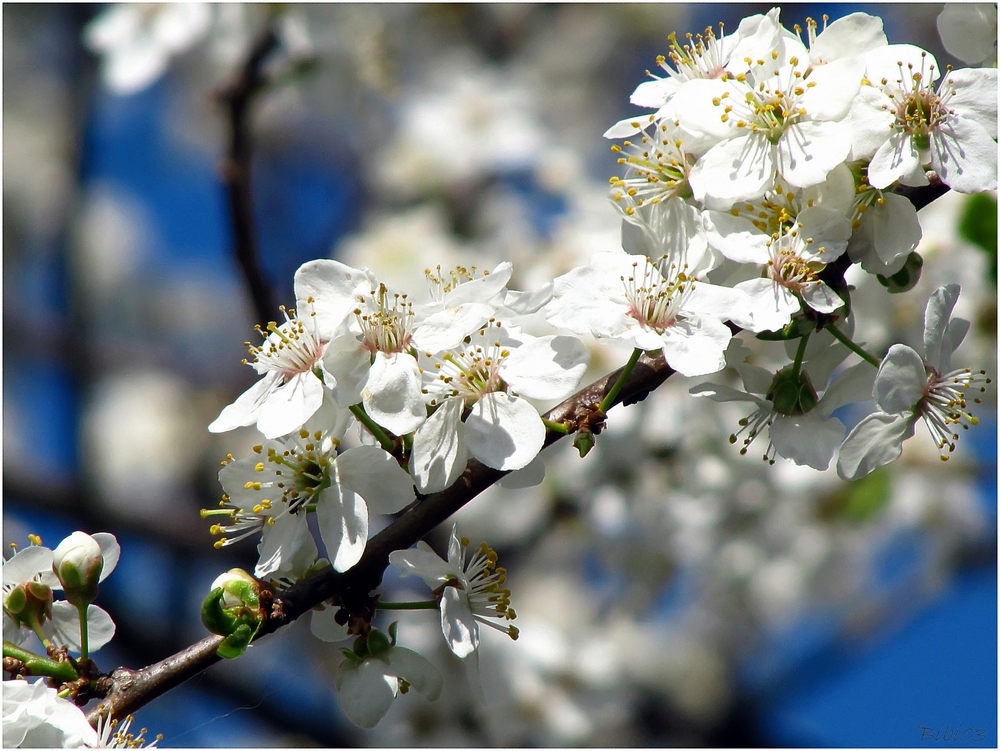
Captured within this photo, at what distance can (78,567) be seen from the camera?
143 centimetres

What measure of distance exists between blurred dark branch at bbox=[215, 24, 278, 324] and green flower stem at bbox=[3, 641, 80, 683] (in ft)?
4.99

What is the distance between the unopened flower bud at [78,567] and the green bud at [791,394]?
107 centimetres

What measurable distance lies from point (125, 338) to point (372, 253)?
3.87m

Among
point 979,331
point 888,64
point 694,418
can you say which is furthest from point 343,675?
point 979,331

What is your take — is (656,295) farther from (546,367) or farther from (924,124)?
(924,124)

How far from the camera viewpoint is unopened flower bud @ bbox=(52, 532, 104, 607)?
1432mm

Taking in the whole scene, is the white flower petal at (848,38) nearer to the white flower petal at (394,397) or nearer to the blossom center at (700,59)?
the blossom center at (700,59)

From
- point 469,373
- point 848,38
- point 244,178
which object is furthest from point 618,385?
point 244,178

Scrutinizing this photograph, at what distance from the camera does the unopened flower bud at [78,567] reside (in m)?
1.43

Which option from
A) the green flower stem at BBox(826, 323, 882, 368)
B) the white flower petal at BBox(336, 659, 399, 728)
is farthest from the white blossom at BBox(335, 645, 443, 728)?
the green flower stem at BBox(826, 323, 882, 368)

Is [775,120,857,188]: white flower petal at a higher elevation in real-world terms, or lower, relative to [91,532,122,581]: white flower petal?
higher

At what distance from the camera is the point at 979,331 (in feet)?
9.81

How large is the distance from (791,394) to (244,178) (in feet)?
6.10

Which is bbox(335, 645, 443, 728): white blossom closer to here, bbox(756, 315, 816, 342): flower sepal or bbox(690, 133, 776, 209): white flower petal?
bbox(756, 315, 816, 342): flower sepal
